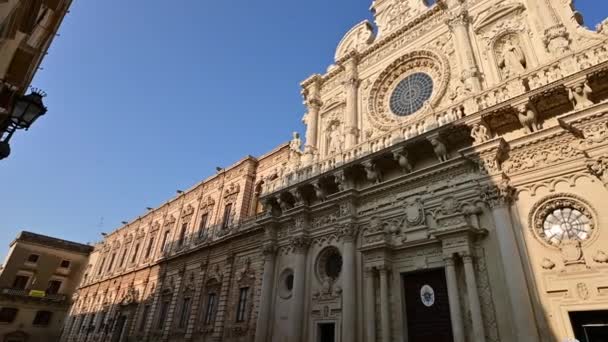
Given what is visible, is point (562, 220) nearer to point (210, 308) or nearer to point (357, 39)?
point (357, 39)

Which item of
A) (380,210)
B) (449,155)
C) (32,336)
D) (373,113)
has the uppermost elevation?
(373,113)

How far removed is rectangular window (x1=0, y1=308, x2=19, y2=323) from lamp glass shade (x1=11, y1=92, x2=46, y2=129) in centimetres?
3967

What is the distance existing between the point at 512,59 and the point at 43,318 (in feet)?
146

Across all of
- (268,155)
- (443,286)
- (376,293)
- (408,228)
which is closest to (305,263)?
(376,293)

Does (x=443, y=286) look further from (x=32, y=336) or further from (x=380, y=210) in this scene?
(x=32, y=336)

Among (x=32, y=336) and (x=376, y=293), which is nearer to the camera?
(x=376, y=293)

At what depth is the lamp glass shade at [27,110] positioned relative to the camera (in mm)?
5074

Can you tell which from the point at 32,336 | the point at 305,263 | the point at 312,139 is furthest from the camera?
the point at 32,336

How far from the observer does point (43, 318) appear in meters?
35.5

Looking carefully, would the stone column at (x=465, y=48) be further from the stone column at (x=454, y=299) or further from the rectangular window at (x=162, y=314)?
the rectangular window at (x=162, y=314)

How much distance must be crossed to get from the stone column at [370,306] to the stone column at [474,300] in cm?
283

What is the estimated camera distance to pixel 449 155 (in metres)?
10.5

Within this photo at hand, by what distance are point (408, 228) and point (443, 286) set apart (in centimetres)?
186

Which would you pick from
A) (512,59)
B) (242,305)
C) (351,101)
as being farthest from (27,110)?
(242,305)
